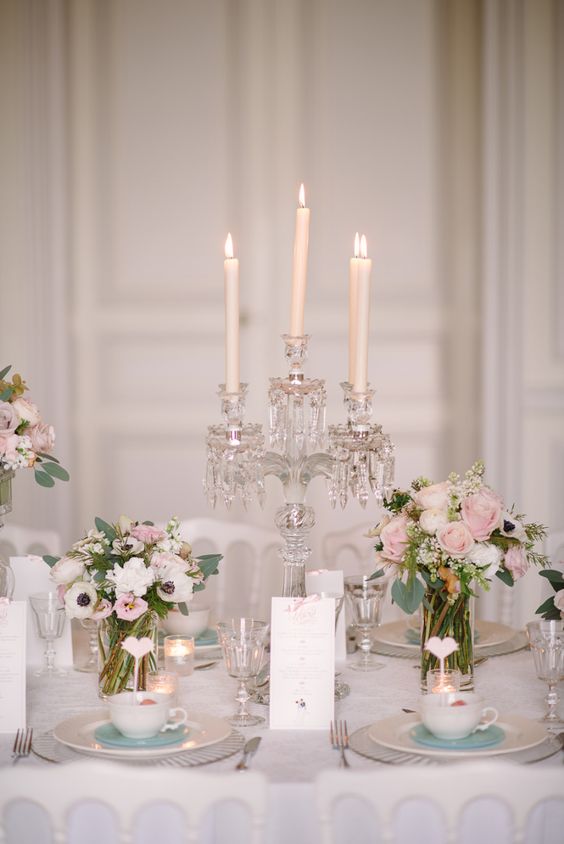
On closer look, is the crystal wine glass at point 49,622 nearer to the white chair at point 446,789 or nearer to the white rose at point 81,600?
the white rose at point 81,600

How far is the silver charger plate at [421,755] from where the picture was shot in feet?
5.70

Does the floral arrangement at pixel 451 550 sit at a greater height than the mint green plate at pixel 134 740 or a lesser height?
greater

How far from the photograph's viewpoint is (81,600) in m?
2.02

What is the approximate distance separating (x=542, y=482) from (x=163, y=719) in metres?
2.37

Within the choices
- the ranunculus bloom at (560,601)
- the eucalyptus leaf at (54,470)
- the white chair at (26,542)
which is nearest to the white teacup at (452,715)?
the ranunculus bloom at (560,601)

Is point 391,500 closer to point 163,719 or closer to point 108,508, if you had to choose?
point 163,719

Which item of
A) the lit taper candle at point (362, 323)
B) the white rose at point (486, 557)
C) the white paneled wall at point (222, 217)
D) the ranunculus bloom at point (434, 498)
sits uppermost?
the white paneled wall at point (222, 217)

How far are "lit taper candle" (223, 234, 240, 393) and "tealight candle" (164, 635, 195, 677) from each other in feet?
1.94

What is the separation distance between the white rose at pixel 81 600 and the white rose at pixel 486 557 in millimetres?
680

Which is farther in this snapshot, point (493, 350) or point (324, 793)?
point (493, 350)

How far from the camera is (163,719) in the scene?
1.81 metres

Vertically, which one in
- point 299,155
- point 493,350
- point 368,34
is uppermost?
point 368,34

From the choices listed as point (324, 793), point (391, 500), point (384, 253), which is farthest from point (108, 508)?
point (324, 793)

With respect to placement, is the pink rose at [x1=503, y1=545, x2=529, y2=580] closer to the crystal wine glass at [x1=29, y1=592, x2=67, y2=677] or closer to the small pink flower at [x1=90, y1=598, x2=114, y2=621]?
the small pink flower at [x1=90, y1=598, x2=114, y2=621]
